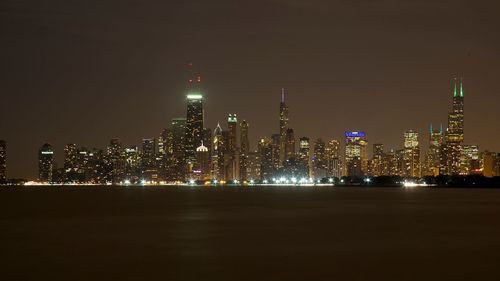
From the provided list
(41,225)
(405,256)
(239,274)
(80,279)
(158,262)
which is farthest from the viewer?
(41,225)

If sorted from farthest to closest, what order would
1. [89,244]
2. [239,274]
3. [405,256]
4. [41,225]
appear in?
[41,225] < [89,244] < [405,256] < [239,274]

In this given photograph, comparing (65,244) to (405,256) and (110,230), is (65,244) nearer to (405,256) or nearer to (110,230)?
(110,230)

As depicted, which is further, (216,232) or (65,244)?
(216,232)

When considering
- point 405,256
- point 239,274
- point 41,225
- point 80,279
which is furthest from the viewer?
point 41,225

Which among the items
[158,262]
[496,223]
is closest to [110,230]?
[158,262]

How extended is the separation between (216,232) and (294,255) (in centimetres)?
1967

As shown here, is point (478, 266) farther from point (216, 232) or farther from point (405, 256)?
point (216, 232)

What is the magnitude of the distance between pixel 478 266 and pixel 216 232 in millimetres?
27336

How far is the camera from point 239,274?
37469 millimetres

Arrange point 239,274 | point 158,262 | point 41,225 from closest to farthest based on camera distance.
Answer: point 239,274 < point 158,262 < point 41,225

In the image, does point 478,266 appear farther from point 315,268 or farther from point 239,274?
point 239,274

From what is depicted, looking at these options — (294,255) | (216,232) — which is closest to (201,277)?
(294,255)

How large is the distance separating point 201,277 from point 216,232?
2609 cm

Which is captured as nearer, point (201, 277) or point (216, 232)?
point (201, 277)
